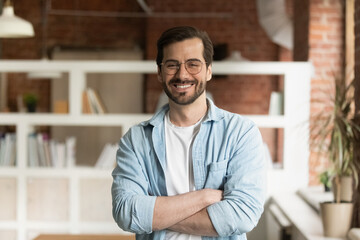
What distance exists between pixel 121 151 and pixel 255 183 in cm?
43

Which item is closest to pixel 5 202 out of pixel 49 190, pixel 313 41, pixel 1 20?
pixel 49 190

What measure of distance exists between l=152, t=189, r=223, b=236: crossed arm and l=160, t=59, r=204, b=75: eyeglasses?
35cm

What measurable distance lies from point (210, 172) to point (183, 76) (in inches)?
11.6

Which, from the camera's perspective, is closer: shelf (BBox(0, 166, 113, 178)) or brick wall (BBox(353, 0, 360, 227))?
brick wall (BBox(353, 0, 360, 227))

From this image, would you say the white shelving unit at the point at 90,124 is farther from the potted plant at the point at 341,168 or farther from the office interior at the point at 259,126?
the potted plant at the point at 341,168

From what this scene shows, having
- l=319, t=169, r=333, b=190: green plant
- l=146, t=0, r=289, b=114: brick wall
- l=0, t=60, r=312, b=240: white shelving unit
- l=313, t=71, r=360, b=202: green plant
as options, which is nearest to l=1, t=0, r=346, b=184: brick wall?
l=146, t=0, r=289, b=114: brick wall

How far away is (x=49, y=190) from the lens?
4.71 m

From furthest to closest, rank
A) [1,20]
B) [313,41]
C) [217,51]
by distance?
[217,51], [313,41], [1,20]

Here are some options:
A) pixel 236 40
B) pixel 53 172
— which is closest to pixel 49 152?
pixel 53 172

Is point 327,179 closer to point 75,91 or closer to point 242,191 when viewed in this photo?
point 75,91

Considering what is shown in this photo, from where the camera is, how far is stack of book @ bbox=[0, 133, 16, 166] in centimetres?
476

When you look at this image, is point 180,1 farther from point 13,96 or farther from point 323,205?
point 323,205

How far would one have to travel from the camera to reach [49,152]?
4738 millimetres

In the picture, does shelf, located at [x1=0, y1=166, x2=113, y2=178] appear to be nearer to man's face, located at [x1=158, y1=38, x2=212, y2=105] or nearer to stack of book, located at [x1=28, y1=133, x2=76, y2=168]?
stack of book, located at [x1=28, y1=133, x2=76, y2=168]
